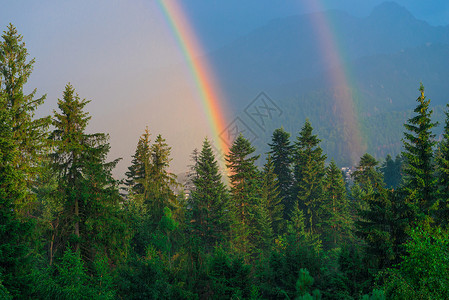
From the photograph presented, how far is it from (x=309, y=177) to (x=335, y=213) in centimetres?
579

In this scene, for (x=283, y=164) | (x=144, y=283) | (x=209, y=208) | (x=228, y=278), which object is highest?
(x=283, y=164)

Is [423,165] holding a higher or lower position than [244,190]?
lower

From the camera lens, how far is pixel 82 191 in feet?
56.6

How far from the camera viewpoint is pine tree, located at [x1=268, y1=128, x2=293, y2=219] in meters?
43.0

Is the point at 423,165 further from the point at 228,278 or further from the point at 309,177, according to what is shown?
the point at 309,177

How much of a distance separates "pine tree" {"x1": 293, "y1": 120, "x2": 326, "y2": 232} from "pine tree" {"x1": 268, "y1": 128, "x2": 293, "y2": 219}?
43.3 inches

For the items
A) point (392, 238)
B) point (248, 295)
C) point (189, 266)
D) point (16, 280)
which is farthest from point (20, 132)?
A: point (392, 238)

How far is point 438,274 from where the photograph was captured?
11812 millimetres

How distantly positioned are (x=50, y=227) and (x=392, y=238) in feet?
66.5

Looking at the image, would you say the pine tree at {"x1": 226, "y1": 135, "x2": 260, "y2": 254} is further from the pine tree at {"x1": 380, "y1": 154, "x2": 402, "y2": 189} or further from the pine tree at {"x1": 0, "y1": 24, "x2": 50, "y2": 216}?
the pine tree at {"x1": 380, "y1": 154, "x2": 402, "y2": 189}

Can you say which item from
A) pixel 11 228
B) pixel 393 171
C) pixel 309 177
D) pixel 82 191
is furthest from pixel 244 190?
pixel 393 171

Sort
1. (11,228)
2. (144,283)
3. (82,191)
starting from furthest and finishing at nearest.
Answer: (82,191) → (144,283) → (11,228)

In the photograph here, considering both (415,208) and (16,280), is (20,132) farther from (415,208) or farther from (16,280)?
(415,208)

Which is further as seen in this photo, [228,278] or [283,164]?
[283,164]
